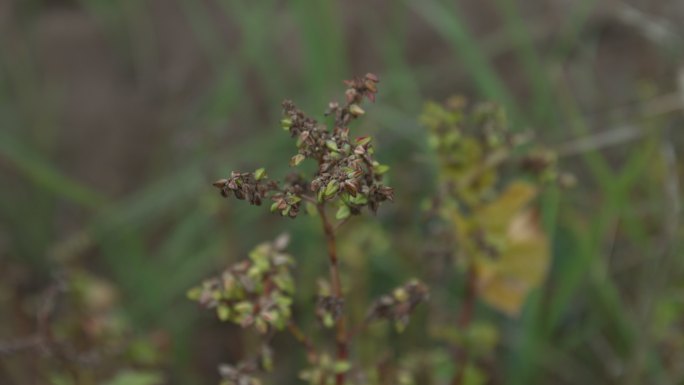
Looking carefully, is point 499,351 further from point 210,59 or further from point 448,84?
point 210,59

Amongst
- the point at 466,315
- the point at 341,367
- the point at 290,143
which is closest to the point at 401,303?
the point at 341,367

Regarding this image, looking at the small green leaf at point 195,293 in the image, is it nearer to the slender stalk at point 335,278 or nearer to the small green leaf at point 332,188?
the slender stalk at point 335,278

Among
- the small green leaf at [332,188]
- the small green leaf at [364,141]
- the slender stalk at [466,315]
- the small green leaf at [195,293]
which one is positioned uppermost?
the slender stalk at [466,315]

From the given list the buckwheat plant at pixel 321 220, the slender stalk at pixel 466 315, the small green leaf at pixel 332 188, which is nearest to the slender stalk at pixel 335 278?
the buckwheat plant at pixel 321 220

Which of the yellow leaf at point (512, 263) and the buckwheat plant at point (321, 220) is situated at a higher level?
the yellow leaf at point (512, 263)

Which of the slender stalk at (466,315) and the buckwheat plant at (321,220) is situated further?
the slender stalk at (466,315)

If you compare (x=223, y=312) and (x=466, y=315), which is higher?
(x=466, y=315)

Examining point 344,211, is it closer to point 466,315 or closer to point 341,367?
point 341,367
